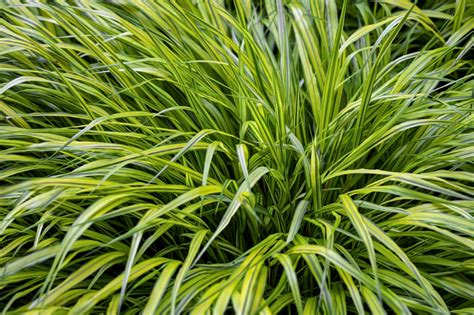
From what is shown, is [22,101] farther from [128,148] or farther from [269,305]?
[269,305]

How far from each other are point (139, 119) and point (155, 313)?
2.07 feet

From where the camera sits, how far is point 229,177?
1.65 metres

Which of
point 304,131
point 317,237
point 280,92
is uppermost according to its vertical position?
point 280,92

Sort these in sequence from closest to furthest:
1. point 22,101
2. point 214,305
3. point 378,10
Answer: point 214,305
point 22,101
point 378,10

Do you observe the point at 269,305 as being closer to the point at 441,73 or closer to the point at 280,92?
the point at 280,92

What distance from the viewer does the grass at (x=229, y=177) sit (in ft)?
4.04

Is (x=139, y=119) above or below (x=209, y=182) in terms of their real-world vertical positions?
above

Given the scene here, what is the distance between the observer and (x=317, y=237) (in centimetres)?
147

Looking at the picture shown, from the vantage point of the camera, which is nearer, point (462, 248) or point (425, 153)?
point (462, 248)

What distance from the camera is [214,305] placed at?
119 cm

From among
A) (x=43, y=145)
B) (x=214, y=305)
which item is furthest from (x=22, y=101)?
(x=214, y=305)

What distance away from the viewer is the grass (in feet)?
4.04

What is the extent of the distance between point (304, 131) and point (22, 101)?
31.7 inches

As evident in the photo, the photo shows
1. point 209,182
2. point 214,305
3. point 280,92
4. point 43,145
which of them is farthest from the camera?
point 280,92
